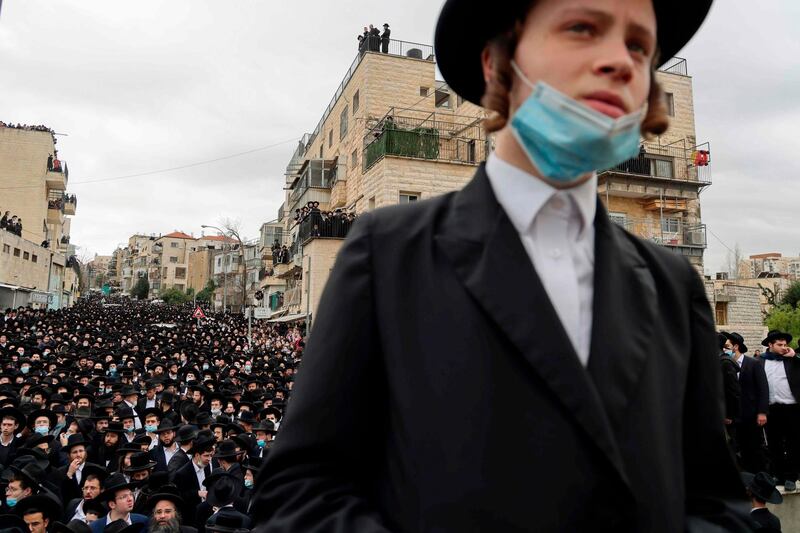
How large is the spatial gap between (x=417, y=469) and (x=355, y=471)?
17 cm

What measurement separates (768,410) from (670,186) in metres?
24.0

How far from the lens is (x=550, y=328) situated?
130 centimetres

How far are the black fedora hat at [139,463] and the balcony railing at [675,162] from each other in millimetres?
27141

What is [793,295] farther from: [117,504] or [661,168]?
[117,504]

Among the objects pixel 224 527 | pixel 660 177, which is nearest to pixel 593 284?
pixel 224 527

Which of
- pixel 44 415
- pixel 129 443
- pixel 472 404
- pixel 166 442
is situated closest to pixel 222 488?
pixel 129 443

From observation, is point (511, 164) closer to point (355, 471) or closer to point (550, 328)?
point (550, 328)

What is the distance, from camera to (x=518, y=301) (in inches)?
52.0

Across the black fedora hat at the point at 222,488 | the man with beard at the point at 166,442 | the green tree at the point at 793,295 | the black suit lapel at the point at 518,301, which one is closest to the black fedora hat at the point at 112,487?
the black fedora hat at the point at 222,488

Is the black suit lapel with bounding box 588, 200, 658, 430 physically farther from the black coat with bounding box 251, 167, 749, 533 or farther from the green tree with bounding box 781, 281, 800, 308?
the green tree with bounding box 781, 281, 800, 308

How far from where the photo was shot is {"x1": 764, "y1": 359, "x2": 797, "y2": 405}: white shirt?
8.78 m

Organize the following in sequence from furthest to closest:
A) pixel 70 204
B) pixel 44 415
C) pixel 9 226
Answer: pixel 70 204, pixel 9 226, pixel 44 415

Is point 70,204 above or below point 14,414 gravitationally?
above

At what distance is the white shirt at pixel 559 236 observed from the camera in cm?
142
